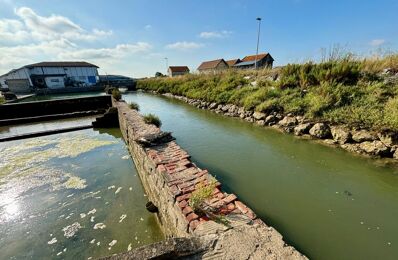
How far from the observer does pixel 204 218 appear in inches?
84.6

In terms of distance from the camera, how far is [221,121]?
870 cm

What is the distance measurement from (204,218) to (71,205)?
2867 mm

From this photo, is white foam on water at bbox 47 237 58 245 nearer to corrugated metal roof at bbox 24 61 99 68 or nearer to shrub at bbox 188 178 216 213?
shrub at bbox 188 178 216 213

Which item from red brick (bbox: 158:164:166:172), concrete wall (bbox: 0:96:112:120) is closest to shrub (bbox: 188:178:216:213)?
red brick (bbox: 158:164:166:172)

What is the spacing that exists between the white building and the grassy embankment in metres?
39.5

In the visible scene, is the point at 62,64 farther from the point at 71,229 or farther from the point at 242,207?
the point at 242,207

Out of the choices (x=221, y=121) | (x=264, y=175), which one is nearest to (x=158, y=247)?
(x=264, y=175)

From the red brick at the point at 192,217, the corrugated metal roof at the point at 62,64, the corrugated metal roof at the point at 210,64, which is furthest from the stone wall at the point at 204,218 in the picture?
the corrugated metal roof at the point at 62,64

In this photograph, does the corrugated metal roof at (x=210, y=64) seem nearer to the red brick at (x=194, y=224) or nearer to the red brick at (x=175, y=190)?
the red brick at (x=175, y=190)

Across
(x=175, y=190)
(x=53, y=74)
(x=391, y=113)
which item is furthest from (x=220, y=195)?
(x=53, y=74)

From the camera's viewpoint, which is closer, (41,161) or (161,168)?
(161,168)

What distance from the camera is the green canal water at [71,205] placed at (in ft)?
9.28

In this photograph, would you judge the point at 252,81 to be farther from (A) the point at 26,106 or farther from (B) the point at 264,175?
(A) the point at 26,106

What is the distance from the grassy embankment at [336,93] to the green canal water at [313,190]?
140 centimetres
